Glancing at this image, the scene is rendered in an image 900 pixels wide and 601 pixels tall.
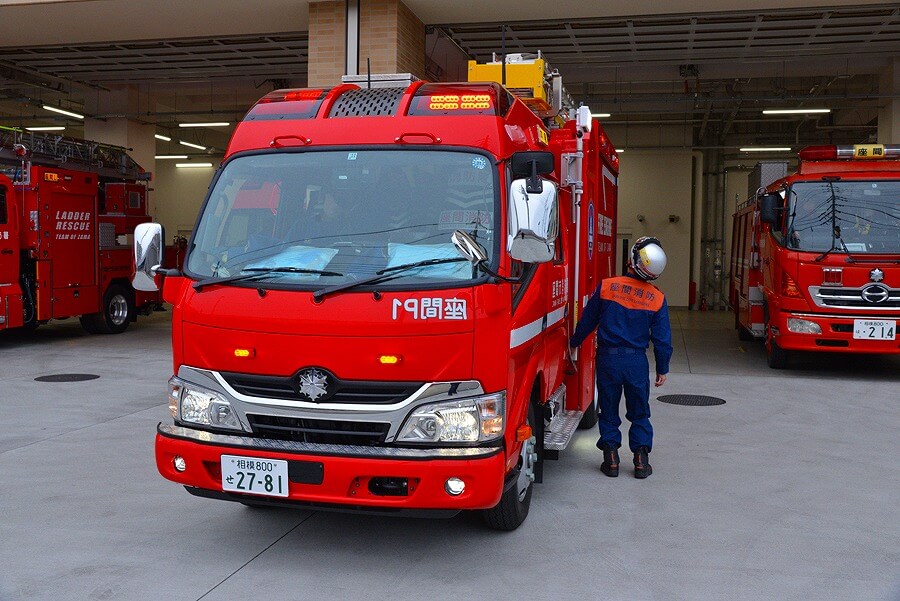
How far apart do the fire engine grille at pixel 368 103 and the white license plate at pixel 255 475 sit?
1977 millimetres

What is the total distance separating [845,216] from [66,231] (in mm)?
12108

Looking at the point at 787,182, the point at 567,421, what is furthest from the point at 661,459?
the point at 787,182

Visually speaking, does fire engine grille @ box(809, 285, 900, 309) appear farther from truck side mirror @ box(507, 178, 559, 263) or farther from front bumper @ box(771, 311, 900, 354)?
truck side mirror @ box(507, 178, 559, 263)

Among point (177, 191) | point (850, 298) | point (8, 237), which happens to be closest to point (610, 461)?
point (850, 298)

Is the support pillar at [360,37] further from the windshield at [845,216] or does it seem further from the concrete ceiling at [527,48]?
the windshield at [845,216]

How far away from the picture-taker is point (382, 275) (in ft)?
14.1

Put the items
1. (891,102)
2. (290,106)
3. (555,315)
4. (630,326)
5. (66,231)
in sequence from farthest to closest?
1. (891,102)
2. (66,231)
3. (630,326)
4. (555,315)
5. (290,106)

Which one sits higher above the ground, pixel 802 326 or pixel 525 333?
pixel 525 333

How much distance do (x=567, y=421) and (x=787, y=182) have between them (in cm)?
674

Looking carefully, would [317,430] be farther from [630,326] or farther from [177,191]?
[177,191]

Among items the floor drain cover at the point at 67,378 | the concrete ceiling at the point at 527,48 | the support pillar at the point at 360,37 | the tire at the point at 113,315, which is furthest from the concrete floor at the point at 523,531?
the tire at the point at 113,315

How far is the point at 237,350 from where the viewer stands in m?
4.34

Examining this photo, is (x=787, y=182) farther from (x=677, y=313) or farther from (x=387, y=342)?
(x=677, y=313)

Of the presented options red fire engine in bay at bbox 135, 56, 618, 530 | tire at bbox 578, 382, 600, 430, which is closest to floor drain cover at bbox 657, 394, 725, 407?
tire at bbox 578, 382, 600, 430
